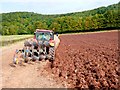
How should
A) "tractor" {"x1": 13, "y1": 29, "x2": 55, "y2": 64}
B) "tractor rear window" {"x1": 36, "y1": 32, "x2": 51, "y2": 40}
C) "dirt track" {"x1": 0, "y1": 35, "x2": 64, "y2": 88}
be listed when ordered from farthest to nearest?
"tractor rear window" {"x1": 36, "y1": 32, "x2": 51, "y2": 40} < "tractor" {"x1": 13, "y1": 29, "x2": 55, "y2": 64} < "dirt track" {"x1": 0, "y1": 35, "x2": 64, "y2": 88}

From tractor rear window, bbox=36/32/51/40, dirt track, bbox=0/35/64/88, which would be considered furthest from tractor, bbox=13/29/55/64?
dirt track, bbox=0/35/64/88

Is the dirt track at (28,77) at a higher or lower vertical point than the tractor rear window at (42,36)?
lower

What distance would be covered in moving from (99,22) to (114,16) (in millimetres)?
6543

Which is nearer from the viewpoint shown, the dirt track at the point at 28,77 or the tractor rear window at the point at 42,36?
the dirt track at the point at 28,77

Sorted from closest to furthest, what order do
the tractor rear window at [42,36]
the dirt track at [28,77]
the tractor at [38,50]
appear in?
1. the dirt track at [28,77]
2. the tractor at [38,50]
3. the tractor rear window at [42,36]

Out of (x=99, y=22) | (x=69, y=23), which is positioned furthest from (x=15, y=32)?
(x=99, y=22)

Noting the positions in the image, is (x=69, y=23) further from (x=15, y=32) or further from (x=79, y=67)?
(x=79, y=67)

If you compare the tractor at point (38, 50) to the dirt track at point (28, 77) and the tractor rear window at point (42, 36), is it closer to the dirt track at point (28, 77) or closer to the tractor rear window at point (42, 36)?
the tractor rear window at point (42, 36)

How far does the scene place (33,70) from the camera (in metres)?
16.5

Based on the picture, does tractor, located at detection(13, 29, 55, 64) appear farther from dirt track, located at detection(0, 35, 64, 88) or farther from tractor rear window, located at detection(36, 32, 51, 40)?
dirt track, located at detection(0, 35, 64, 88)

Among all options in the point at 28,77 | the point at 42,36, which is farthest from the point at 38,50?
the point at 28,77

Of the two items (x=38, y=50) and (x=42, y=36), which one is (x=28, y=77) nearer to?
(x=38, y=50)

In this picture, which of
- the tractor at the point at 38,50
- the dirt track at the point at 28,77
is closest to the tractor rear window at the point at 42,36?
the tractor at the point at 38,50

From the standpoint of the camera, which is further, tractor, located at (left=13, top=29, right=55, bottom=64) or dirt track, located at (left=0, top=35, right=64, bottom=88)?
tractor, located at (left=13, top=29, right=55, bottom=64)
